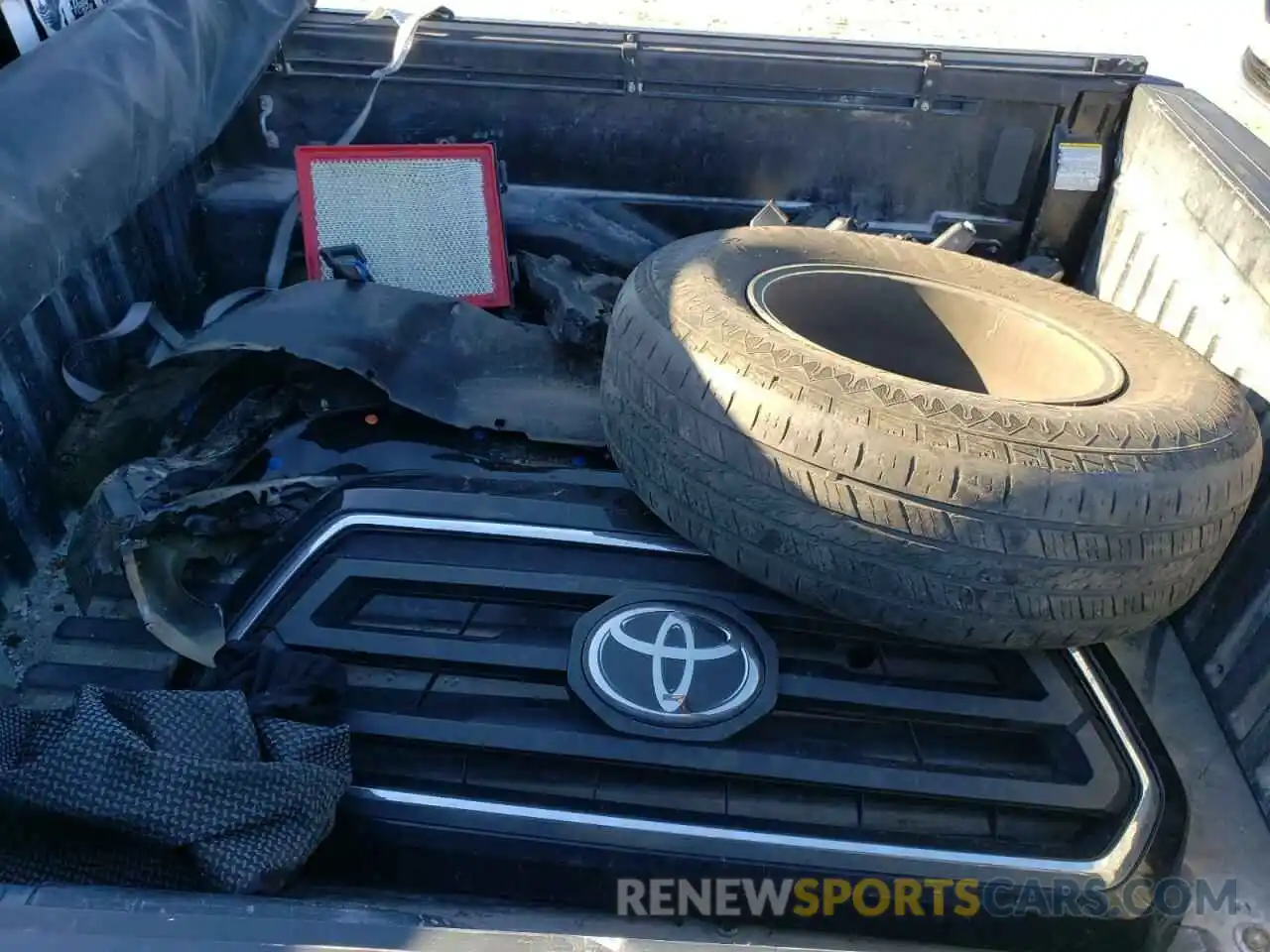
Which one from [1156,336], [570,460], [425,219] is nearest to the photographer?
[1156,336]

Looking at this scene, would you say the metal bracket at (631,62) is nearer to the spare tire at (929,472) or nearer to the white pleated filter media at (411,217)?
the white pleated filter media at (411,217)

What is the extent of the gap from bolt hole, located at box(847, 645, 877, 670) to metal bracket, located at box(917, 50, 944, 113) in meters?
1.49

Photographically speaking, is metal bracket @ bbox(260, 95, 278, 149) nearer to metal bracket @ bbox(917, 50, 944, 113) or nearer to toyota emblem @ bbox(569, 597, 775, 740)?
metal bracket @ bbox(917, 50, 944, 113)

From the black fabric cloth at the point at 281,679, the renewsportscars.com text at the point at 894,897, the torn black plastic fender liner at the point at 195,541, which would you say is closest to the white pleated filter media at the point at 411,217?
the torn black plastic fender liner at the point at 195,541

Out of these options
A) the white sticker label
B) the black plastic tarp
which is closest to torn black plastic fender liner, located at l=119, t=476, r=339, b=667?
the black plastic tarp

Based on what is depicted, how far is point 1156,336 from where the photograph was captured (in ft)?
5.84

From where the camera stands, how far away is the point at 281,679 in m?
1.40

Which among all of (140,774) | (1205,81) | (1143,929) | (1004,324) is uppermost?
(1205,81)

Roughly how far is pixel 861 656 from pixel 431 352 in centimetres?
111

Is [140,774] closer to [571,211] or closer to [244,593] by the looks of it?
[244,593]

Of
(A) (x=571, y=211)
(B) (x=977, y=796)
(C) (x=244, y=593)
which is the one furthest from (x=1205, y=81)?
(C) (x=244, y=593)

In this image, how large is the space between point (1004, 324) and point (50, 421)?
1831mm

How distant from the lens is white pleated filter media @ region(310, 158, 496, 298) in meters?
2.41

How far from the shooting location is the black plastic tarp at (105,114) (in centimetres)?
153
